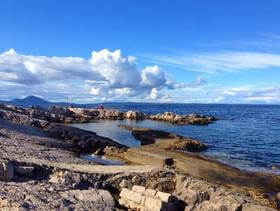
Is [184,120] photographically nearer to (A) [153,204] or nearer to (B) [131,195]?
(B) [131,195]

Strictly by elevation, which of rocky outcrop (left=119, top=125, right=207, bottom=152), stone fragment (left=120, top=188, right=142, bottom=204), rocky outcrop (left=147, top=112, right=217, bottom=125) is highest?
rocky outcrop (left=147, top=112, right=217, bottom=125)

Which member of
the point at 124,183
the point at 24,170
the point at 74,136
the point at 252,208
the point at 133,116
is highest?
the point at 133,116

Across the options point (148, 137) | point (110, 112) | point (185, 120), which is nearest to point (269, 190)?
A: point (148, 137)

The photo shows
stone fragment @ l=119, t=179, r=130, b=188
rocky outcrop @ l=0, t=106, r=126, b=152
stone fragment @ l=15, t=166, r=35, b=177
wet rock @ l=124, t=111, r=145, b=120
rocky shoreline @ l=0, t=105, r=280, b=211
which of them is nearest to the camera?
rocky shoreline @ l=0, t=105, r=280, b=211

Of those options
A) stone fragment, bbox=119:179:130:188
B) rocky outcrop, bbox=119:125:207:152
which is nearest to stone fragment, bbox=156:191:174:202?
stone fragment, bbox=119:179:130:188

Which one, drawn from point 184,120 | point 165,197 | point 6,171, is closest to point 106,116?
point 184,120

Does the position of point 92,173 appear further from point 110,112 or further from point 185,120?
point 110,112

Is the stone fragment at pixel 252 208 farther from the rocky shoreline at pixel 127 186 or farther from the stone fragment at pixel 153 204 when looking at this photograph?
the stone fragment at pixel 153 204

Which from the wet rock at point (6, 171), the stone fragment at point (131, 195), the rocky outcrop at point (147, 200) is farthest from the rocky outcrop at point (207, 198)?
the wet rock at point (6, 171)

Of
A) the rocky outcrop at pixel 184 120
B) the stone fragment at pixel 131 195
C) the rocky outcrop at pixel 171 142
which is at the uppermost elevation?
the rocky outcrop at pixel 184 120

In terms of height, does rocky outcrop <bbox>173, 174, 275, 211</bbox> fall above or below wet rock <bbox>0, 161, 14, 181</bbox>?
below

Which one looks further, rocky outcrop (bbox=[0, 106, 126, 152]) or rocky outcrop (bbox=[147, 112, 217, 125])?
rocky outcrop (bbox=[147, 112, 217, 125])

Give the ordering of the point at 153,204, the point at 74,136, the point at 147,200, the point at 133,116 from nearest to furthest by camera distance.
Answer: the point at 153,204
the point at 147,200
the point at 74,136
the point at 133,116

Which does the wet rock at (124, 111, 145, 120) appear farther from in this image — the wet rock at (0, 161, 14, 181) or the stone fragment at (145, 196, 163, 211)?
the stone fragment at (145, 196, 163, 211)
